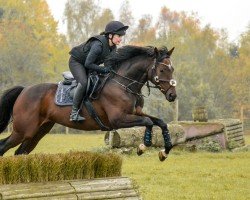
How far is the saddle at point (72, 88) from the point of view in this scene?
982 centimetres

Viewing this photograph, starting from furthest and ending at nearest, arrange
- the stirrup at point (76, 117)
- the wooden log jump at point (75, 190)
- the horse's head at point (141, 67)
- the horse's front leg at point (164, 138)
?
the stirrup at point (76, 117), the horse's head at point (141, 67), the horse's front leg at point (164, 138), the wooden log jump at point (75, 190)

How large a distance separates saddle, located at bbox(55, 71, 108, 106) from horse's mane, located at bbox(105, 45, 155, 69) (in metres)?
0.28


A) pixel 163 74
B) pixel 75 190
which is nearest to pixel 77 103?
pixel 163 74

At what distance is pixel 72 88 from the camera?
33.3 feet

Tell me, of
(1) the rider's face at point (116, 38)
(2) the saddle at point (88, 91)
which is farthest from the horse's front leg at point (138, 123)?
(1) the rider's face at point (116, 38)

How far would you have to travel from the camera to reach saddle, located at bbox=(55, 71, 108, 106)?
9.82m

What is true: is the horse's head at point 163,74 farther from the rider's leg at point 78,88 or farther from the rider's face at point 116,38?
the rider's leg at point 78,88

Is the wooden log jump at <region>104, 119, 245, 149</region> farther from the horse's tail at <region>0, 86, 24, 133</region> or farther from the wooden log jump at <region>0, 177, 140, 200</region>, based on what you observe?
the wooden log jump at <region>0, 177, 140, 200</region>

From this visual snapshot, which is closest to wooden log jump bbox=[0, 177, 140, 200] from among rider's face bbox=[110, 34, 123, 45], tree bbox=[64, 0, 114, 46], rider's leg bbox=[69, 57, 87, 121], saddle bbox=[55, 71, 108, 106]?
rider's leg bbox=[69, 57, 87, 121]

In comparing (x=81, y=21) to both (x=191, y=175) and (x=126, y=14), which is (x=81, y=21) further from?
(x=191, y=175)

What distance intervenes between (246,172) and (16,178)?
26.2 feet

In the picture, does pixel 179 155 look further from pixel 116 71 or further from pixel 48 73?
pixel 48 73

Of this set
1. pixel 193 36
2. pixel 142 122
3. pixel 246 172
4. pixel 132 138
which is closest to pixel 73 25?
pixel 193 36

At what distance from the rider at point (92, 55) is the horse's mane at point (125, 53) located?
0.32ft
